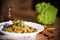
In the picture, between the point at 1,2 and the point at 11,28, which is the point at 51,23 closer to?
the point at 11,28

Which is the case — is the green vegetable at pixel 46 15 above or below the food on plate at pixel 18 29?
above

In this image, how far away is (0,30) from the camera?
1.18m

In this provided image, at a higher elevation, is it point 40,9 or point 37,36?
point 40,9

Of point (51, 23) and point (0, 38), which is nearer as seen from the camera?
point (0, 38)

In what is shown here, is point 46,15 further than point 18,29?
Yes

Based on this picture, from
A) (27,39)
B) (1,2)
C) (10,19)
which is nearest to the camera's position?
(27,39)

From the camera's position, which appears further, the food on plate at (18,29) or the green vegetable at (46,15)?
the green vegetable at (46,15)

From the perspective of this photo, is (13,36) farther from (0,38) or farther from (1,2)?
(1,2)

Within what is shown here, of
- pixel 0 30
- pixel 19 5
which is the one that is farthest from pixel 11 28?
pixel 19 5

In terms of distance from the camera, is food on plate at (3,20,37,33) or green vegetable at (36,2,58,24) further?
green vegetable at (36,2,58,24)

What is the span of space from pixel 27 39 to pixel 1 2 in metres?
2.30

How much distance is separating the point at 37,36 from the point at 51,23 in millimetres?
327

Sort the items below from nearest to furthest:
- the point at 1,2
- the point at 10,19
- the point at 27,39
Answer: the point at 27,39 < the point at 10,19 < the point at 1,2

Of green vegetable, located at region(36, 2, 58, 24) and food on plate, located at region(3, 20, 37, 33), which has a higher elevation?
green vegetable, located at region(36, 2, 58, 24)
